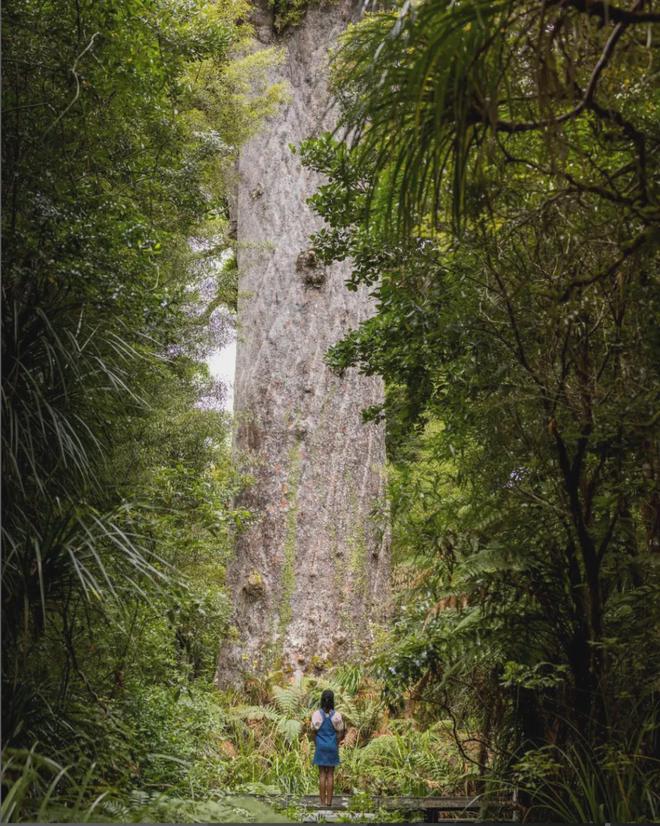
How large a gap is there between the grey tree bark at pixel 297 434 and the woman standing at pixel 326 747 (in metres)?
1.90

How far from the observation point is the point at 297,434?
7359 millimetres

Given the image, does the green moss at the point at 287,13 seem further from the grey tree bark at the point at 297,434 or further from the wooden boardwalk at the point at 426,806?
the wooden boardwalk at the point at 426,806

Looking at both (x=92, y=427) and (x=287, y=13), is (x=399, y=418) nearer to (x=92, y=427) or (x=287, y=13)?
(x=92, y=427)

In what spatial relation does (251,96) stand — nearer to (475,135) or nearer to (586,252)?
(586,252)

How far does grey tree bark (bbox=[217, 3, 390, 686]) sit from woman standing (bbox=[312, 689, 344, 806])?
74.7 inches

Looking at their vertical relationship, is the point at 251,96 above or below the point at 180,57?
above

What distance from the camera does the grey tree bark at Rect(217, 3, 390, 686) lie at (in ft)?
22.6

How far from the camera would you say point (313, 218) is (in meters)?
7.99

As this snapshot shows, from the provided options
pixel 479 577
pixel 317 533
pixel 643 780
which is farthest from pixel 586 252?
pixel 317 533

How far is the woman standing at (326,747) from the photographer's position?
4.70 metres

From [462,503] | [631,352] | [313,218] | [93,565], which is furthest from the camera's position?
[313,218]

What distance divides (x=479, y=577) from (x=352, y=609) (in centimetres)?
356

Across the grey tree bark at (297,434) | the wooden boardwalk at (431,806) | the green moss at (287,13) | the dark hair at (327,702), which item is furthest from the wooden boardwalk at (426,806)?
the green moss at (287,13)

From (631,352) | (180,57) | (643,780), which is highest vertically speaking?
(180,57)
